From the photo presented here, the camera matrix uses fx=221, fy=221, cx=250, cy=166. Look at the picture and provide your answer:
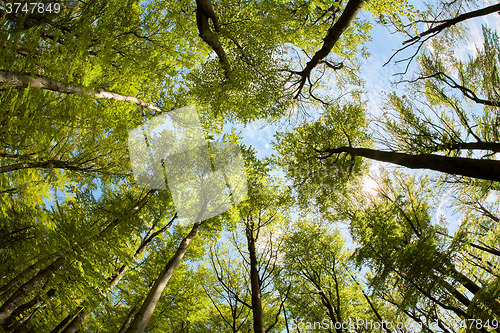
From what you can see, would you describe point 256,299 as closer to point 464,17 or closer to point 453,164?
point 453,164

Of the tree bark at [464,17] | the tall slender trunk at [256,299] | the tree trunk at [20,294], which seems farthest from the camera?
the tall slender trunk at [256,299]

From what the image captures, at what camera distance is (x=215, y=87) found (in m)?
7.16

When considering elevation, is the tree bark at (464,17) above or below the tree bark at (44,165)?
above

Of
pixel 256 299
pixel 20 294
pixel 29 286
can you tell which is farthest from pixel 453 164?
pixel 20 294

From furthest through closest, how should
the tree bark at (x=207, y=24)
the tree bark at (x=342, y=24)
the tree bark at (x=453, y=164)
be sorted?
the tree bark at (x=207, y=24)
the tree bark at (x=342, y=24)
the tree bark at (x=453, y=164)

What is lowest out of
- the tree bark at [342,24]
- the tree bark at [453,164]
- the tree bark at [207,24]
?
the tree bark at [453,164]

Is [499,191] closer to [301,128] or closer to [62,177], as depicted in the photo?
[301,128]

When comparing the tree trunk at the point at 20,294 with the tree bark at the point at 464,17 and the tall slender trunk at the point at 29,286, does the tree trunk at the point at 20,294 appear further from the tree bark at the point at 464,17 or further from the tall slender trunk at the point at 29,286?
the tree bark at the point at 464,17

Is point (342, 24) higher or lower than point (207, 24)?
lower

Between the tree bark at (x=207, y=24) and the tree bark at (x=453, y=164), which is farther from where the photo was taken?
the tree bark at (x=207, y=24)

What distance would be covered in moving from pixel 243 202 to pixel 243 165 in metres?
1.27

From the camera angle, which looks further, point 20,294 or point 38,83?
point 20,294

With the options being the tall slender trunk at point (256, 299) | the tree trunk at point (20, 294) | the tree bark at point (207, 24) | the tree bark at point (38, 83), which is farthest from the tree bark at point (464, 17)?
the tree trunk at point (20, 294)

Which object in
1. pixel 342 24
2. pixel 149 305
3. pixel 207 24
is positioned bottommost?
pixel 149 305
